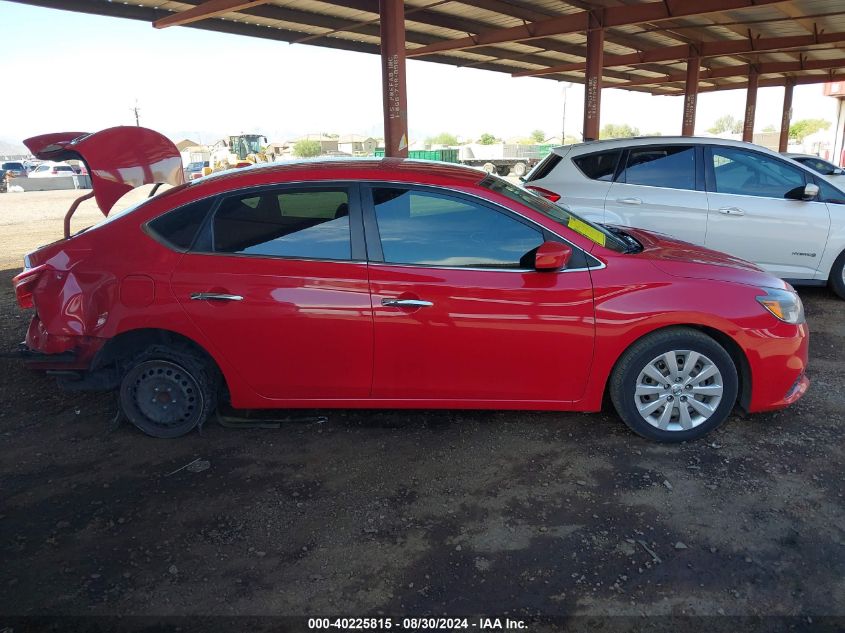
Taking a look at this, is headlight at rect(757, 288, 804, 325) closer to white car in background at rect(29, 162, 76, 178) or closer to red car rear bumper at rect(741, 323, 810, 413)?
red car rear bumper at rect(741, 323, 810, 413)

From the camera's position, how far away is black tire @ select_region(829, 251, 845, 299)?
652 cm

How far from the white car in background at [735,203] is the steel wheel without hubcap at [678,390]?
3.33 metres

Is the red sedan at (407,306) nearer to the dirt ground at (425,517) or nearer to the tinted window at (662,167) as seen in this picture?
the dirt ground at (425,517)

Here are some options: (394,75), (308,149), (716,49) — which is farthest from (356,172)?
(308,149)

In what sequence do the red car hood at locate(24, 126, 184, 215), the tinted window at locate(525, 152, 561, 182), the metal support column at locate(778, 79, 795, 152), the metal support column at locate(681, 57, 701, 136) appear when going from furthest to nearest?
the metal support column at locate(778, 79, 795, 152) < the metal support column at locate(681, 57, 701, 136) < the tinted window at locate(525, 152, 561, 182) < the red car hood at locate(24, 126, 184, 215)

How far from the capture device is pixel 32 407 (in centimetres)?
434

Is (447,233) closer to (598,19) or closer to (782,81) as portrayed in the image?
(598,19)

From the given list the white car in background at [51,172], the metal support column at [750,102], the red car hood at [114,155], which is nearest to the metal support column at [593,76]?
the metal support column at [750,102]

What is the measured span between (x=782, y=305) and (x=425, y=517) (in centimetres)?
244

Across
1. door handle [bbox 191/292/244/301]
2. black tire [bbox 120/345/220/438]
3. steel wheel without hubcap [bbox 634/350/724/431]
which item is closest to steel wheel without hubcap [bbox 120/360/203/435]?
black tire [bbox 120/345/220/438]

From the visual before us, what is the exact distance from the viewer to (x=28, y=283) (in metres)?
3.75

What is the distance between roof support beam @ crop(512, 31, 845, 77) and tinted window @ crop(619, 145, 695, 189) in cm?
1541

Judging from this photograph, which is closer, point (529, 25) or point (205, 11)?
point (205, 11)

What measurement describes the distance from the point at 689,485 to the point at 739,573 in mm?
678
